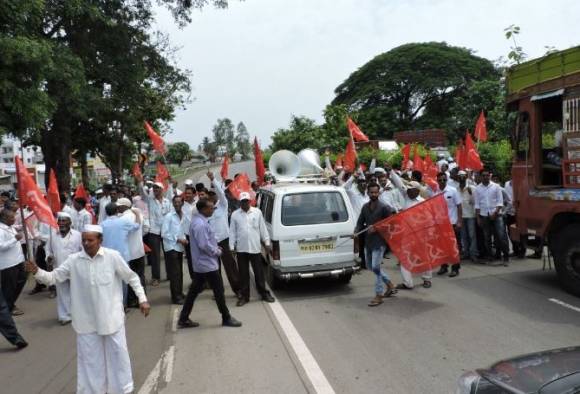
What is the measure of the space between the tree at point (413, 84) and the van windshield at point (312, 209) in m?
43.3

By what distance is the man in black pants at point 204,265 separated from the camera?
6.41 m

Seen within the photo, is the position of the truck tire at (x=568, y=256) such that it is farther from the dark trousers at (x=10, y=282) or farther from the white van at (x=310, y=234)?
the dark trousers at (x=10, y=282)

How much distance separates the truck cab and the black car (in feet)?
15.3

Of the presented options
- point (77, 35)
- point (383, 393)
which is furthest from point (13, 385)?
point (77, 35)

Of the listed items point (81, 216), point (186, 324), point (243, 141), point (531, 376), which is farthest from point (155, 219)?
point (243, 141)

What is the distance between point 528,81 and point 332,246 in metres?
3.93

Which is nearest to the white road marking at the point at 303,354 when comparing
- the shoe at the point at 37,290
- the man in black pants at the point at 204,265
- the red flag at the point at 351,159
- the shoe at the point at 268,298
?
the shoe at the point at 268,298

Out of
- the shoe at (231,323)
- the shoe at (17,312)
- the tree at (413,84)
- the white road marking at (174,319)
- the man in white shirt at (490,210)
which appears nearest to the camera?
the shoe at (231,323)

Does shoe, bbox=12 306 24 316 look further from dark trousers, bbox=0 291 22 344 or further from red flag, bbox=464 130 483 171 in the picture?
red flag, bbox=464 130 483 171

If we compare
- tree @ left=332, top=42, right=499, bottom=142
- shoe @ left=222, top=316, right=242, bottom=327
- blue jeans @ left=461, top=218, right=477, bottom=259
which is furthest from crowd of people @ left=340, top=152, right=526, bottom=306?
tree @ left=332, top=42, right=499, bottom=142

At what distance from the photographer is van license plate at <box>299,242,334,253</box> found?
7723 millimetres

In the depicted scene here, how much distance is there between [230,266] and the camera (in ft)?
27.0

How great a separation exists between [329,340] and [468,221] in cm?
507

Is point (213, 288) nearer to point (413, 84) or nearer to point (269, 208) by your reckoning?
point (269, 208)
